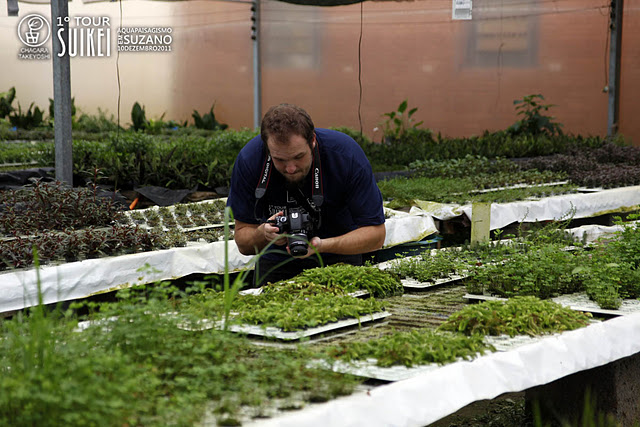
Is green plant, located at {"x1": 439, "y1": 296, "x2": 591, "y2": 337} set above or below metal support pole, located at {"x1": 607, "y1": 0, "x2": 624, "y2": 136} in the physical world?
below

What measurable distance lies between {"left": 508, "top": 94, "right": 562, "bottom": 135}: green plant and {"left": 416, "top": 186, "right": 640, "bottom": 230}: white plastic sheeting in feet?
11.9

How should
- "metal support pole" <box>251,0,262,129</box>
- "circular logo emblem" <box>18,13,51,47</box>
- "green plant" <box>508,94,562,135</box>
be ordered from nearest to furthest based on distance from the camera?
"green plant" <box>508,94,562,135</box> → "metal support pole" <box>251,0,262,129</box> → "circular logo emblem" <box>18,13,51,47</box>

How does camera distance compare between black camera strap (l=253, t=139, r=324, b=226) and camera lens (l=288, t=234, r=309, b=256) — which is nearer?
camera lens (l=288, t=234, r=309, b=256)

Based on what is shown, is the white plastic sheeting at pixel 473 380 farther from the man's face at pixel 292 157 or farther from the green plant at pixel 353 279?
the man's face at pixel 292 157

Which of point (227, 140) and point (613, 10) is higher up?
point (613, 10)

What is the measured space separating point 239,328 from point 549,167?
22.7 feet

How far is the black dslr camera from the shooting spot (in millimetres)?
3613

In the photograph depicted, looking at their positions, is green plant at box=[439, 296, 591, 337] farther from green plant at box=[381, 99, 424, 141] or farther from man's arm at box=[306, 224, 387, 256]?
green plant at box=[381, 99, 424, 141]

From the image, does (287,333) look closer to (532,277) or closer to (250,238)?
(250,238)

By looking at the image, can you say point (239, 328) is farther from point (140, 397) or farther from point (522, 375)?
point (522, 375)

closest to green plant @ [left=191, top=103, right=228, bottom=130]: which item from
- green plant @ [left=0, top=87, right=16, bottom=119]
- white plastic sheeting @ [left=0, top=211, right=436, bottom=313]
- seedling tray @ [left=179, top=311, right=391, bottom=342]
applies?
green plant @ [left=0, top=87, right=16, bottom=119]

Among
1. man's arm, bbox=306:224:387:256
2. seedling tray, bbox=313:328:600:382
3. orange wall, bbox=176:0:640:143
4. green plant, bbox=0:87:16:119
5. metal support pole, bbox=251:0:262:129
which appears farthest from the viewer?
green plant, bbox=0:87:16:119

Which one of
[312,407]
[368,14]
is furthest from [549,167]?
[312,407]

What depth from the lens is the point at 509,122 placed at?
1265 centimetres
